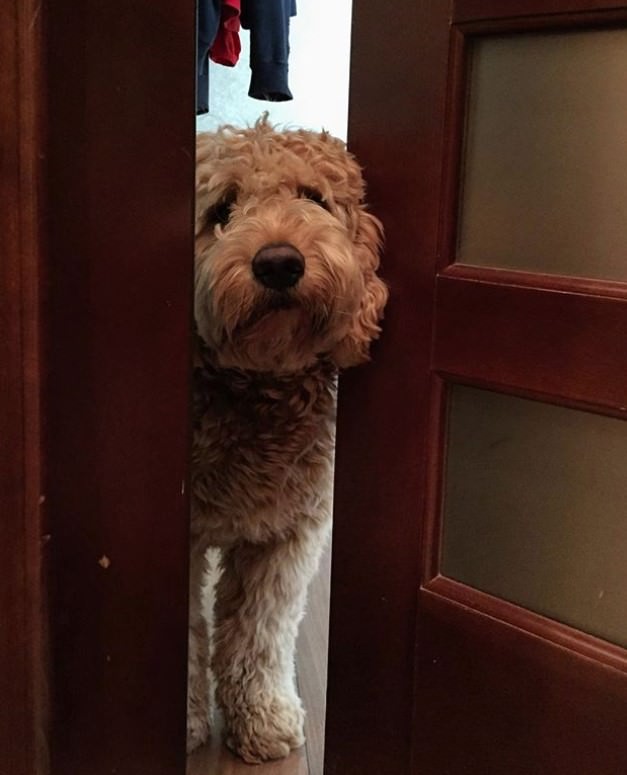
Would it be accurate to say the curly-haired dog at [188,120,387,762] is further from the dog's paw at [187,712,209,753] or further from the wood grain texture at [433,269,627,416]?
the wood grain texture at [433,269,627,416]

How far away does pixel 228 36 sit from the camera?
191cm

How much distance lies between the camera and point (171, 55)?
89 centimetres

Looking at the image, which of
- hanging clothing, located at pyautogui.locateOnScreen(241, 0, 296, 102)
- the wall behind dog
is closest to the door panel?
hanging clothing, located at pyautogui.locateOnScreen(241, 0, 296, 102)

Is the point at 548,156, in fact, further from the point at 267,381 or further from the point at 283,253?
the point at 267,381

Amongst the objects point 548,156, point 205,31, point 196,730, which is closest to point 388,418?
point 548,156

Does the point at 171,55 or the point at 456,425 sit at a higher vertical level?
the point at 171,55

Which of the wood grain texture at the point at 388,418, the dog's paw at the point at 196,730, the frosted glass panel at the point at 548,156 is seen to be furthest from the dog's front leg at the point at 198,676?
the frosted glass panel at the point at 548,156

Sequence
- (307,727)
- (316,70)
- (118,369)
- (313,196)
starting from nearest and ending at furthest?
(118,369)
(313,196)
(307,727)
(316,70)

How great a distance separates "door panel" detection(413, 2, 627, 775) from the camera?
98 centimetres

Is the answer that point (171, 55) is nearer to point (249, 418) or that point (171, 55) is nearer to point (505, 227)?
point (505, 227)

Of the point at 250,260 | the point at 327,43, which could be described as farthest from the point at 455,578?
the point at 327,43

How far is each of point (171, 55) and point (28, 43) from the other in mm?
165

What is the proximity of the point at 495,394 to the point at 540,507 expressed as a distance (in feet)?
0.49

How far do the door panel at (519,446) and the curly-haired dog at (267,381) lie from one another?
167 mm
